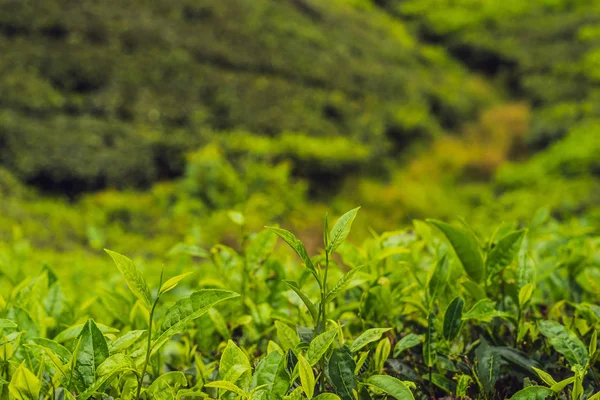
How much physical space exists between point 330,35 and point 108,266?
27.2 ft

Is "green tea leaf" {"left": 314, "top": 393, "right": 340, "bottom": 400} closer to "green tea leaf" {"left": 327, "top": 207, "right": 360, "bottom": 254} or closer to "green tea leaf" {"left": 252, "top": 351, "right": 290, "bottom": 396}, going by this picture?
"green tea leaf" {"left": 252, "top": 351, "right": 290, "bottom": 396}

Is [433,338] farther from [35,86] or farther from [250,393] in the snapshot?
[35,86]

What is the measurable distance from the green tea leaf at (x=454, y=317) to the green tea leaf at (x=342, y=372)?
0.70ft

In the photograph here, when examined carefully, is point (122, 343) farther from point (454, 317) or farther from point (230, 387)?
point (454, 317)

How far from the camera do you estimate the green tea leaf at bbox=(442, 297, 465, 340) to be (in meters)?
0.92

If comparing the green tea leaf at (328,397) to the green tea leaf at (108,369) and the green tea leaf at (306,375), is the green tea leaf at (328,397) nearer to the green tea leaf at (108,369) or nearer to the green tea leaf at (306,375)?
the green tea leaf at (306,375)

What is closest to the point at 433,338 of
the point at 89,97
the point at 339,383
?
the point at 339,383

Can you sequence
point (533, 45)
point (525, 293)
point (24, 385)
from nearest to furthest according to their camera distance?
1. point (24, 385)
2. point (525, 293)
3. point (533, 45)

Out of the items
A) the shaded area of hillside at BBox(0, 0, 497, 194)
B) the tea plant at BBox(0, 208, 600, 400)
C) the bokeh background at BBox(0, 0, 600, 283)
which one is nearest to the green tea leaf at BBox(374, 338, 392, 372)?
the tea plant at BBox(0, 208, 600, 400)

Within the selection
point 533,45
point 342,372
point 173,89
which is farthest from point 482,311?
point 533,45

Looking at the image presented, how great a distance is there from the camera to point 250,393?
2.47ft

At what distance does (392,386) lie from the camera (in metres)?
0.76

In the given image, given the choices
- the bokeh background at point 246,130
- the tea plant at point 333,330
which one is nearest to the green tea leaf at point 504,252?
the tea plant at point 333,330

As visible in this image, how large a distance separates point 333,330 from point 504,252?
443 mm
